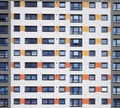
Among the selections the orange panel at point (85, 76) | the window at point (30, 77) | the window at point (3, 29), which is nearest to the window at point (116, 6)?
the orange panel at point (85, 76)

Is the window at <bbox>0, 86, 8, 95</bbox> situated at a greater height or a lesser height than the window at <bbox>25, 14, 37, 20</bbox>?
lesser

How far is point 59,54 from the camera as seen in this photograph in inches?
2437

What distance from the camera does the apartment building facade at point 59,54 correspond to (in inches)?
2424

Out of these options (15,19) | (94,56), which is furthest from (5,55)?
(94,56)

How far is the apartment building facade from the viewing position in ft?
202

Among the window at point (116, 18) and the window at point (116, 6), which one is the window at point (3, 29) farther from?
the window at point (116, 6)

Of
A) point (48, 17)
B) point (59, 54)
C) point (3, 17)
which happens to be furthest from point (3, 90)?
point (48, 17)

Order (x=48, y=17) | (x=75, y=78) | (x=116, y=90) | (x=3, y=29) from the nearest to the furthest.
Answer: (x=3, y=29)
(x=48, y=17)
(x=75, y=78)
(x=116, y=90)

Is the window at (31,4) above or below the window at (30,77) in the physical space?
above

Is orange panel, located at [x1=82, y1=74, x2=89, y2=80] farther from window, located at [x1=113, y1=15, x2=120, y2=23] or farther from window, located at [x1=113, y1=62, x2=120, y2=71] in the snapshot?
window, located at [x1=113, y1=15, x2=120, y2=23]

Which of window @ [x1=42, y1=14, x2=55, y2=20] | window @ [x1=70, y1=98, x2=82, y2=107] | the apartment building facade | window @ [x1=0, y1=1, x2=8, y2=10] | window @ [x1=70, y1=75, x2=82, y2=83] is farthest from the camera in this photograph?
window @ [x1=70, y1=98, x2=82, y2=107]

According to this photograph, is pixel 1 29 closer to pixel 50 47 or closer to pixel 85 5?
pixel 50 47

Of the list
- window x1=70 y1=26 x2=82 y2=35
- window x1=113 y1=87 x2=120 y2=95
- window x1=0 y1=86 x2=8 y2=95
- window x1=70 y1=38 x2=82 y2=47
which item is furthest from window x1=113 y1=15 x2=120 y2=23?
window x1=0 y1=86 x2=8 y2=95

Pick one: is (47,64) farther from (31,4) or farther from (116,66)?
(116,66)
